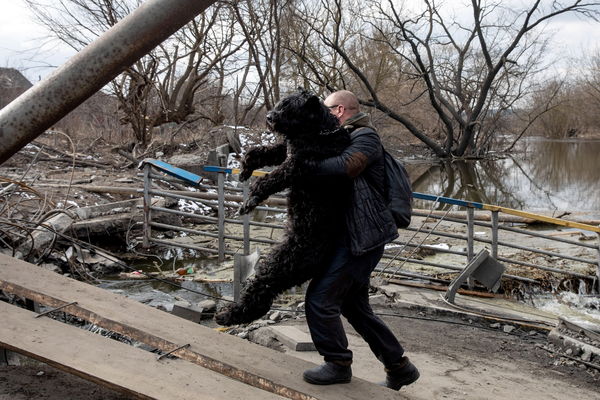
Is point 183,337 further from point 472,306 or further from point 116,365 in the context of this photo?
point 472,306

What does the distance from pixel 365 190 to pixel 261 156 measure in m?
0.62

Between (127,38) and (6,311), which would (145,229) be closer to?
(6,311)

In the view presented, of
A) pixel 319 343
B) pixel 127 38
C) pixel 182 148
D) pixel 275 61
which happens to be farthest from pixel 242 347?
pixel 275 61

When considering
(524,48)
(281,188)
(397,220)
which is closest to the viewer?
(281,188)

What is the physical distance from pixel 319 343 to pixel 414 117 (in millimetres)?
33044

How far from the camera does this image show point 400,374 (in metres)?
3.54

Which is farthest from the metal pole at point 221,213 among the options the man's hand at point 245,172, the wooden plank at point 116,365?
the man's hand at point 245,172

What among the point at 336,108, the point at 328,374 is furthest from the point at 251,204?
the point at 328,374

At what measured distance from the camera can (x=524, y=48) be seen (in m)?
27.5

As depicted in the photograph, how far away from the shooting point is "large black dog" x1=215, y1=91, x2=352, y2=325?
309 centimetres

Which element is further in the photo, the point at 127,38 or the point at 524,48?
the point at 524,48

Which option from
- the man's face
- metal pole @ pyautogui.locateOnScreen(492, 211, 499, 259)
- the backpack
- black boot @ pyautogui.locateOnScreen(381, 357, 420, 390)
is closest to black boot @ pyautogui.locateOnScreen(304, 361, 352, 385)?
black boot @ pyautogui.locateOnScreen(381, 357, 420, 390)

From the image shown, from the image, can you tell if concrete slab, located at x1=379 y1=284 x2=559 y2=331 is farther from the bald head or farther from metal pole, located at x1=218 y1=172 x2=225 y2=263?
the bald head

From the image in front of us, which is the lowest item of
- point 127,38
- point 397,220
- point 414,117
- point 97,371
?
point 97,371
